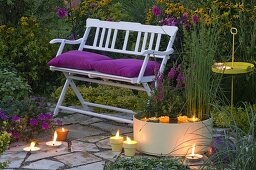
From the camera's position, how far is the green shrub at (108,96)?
614 cm

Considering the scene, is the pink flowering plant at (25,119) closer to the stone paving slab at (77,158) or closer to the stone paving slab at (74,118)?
the stone paving slab at (74,118)

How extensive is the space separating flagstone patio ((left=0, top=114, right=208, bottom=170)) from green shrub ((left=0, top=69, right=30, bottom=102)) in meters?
0.82

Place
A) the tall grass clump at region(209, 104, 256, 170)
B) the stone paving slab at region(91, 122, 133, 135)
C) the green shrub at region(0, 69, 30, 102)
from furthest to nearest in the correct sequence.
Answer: the green shrub at region(0, 69, 30, 102) → the stone paving slab at region(91, 122, 133, 135) → the tall grass clump at region(209, 104, 256, 170)

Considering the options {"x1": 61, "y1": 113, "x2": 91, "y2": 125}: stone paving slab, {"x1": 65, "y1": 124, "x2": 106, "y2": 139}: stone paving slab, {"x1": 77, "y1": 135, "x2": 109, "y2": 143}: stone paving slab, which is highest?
{"x1": 77, "y1": 135, "x2": 109, "y2": 143}: stone paving slab

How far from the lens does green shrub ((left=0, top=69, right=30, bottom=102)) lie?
5895 mm

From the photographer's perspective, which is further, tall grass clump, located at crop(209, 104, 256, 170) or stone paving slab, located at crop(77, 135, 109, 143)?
stone paving slab, located at crop(77, 135, 109, 143)

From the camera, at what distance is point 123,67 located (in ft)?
16.5

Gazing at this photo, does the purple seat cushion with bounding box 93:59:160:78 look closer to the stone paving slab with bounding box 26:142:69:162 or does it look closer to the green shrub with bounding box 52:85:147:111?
the stone paving slab with bounding box 26:142:69:162

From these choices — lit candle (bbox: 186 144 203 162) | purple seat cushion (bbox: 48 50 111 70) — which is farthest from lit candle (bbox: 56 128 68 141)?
lit candle (bbox: 186 144 203 162)

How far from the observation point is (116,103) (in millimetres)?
6207

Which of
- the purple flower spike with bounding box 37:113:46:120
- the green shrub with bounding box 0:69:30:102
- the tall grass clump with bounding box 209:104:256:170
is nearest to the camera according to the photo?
the tall grass clump with bounding box 209:104:256:170

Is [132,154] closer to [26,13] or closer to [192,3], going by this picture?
[192,3]

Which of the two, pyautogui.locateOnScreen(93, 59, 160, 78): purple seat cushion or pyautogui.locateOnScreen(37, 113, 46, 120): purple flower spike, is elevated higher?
pyautogui.locateOnScreen(93, 59, 160, 78): purple seat cushion

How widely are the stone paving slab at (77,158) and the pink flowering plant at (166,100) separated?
57 cm
